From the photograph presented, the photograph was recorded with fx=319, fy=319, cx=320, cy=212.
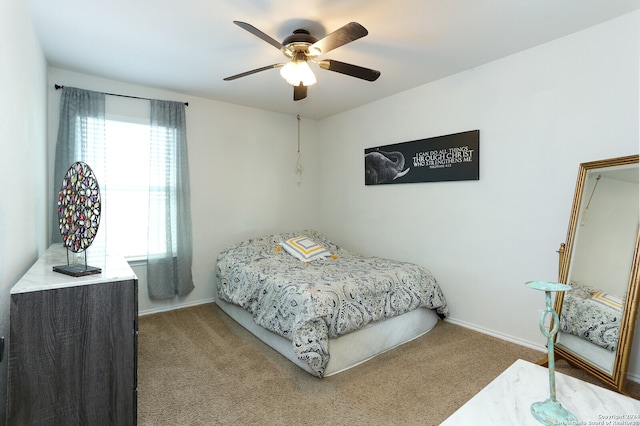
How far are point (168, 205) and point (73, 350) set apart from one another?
2.39m

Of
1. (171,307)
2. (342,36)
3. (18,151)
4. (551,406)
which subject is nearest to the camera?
(551,406)

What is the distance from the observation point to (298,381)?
7.25 feet

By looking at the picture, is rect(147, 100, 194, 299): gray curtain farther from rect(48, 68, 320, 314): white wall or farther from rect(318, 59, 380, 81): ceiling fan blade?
rect(318, 59, 380, 81): ceiling fan blade

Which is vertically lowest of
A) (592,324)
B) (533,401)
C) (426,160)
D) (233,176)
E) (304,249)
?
(592,324)

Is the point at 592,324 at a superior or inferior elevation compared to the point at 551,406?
inferior

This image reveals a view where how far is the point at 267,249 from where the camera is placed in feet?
12.3

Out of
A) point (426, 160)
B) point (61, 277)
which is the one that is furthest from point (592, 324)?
point (61, 277)

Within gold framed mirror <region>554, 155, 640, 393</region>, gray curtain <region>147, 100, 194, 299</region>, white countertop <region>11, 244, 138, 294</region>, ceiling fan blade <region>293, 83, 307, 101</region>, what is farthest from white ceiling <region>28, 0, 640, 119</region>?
white countertop <region>11, 244, 138, 294</region>

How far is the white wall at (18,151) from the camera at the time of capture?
4.58 ft

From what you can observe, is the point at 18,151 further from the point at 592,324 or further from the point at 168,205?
the point at 592,324

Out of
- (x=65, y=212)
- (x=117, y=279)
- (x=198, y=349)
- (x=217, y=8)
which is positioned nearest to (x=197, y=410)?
(x=198, y=349)

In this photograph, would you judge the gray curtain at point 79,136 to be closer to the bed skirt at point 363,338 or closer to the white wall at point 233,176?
the white wall at point 233,176

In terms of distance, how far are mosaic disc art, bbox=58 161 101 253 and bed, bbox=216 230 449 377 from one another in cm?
137

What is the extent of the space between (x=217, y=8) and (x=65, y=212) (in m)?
1.52
